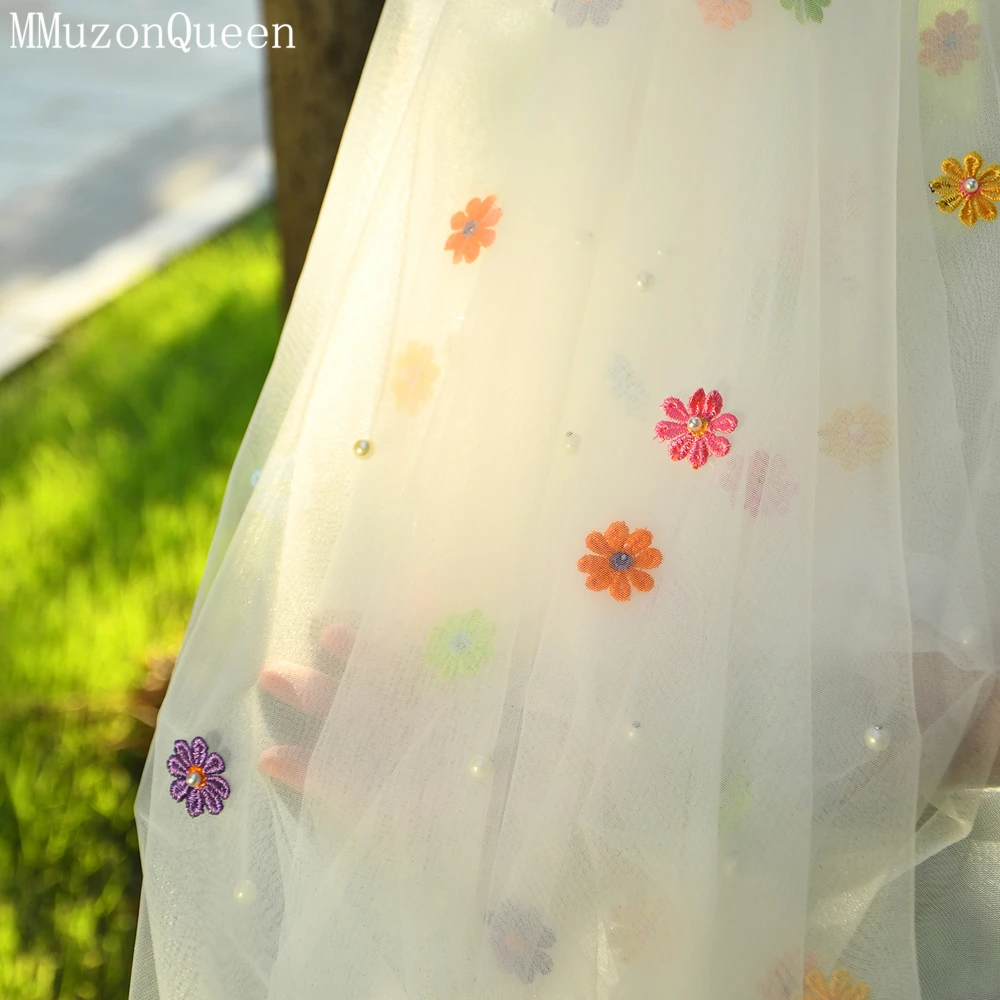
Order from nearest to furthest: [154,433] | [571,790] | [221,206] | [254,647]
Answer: [571,790] → [254,647] → [154,433] → [221,206]

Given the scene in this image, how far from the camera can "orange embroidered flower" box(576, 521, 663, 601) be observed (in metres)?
0.67

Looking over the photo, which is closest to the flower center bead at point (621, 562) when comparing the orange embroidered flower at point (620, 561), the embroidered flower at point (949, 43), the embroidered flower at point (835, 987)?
the orange embroidered flower at point (620, 561)

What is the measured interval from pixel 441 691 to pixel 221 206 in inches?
91.9

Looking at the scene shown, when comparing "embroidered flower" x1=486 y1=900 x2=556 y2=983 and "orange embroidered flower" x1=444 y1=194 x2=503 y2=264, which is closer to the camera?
"embroidered flower" x1=486 y1=900 x2=556 y2=983

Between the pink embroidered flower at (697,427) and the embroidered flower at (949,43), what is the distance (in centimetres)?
25

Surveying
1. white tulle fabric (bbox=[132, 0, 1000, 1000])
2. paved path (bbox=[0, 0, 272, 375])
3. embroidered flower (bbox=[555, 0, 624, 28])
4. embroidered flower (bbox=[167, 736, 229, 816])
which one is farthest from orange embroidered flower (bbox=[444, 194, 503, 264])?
paved path (bbox=[0, 0, 272, 375])

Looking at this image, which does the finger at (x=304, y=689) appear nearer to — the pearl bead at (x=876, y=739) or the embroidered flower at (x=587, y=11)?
the pearl bead at (x=876, y=739)

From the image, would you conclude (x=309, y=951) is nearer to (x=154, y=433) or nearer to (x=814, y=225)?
(x=814, y=225)

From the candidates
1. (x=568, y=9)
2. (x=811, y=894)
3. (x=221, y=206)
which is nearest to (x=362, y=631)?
(x=811, y=894)

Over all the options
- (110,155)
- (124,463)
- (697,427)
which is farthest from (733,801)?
(110,155)

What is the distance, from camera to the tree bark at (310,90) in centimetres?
129

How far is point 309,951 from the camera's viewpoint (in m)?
0.67

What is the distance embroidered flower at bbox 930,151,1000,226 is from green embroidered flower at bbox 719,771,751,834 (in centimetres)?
36

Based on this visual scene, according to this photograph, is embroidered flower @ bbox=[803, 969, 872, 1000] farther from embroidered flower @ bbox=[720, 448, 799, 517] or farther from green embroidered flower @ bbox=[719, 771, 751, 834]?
embroidered flower @ bbox=[720, 448, 799, 517]
